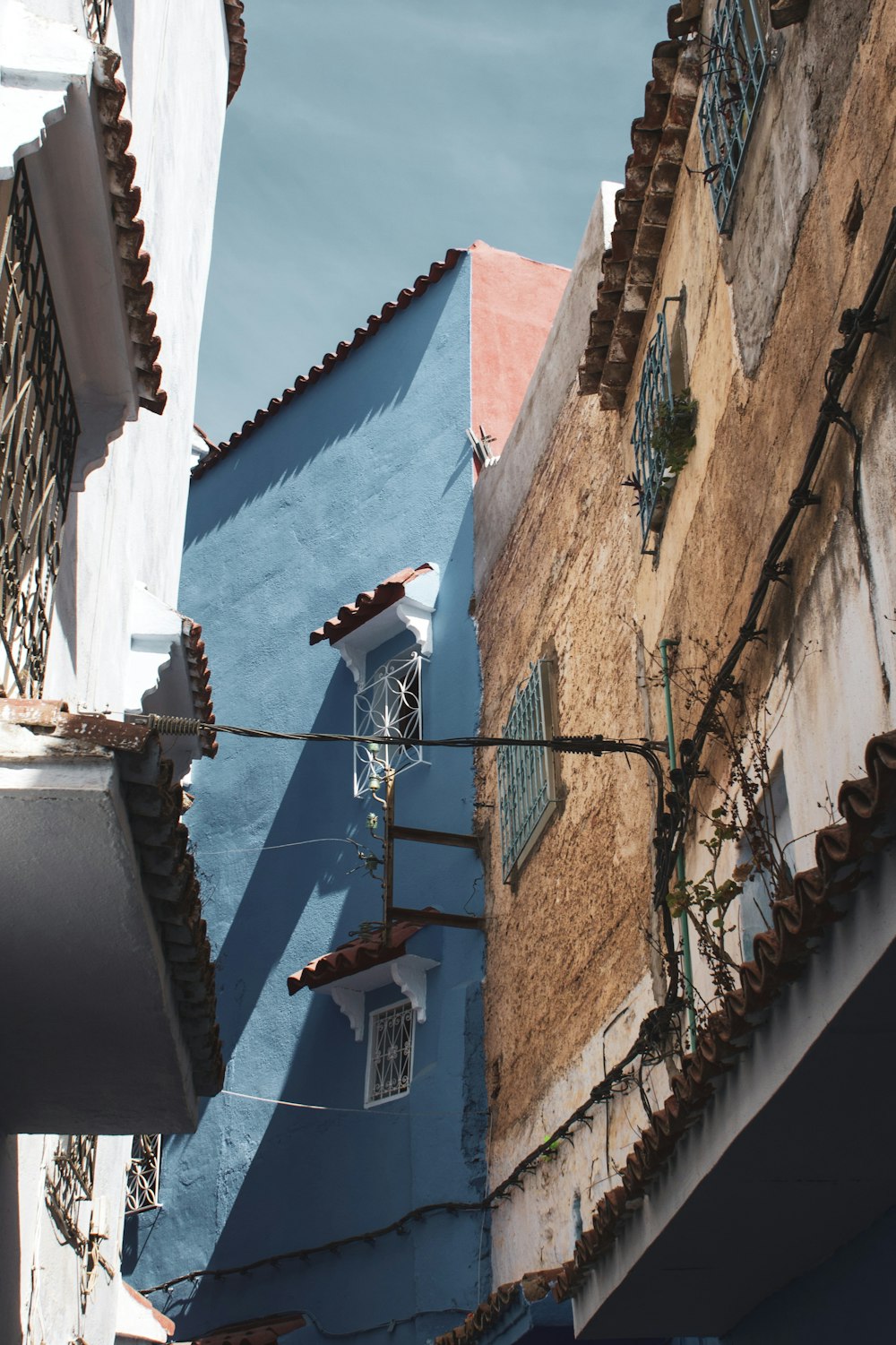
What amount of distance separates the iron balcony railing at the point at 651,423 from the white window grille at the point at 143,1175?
338 inches

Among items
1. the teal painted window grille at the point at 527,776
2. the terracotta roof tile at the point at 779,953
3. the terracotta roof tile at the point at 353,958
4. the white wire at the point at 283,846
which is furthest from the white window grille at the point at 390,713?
the terracotta roof tile at the point at 779,953

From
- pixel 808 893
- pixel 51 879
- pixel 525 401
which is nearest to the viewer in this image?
pixel 808 893

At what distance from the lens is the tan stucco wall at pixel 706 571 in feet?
15.2

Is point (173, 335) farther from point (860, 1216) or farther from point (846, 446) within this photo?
point (860, 1216)

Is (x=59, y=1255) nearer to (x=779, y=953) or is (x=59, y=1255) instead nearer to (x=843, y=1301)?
(x=843, y=1301)

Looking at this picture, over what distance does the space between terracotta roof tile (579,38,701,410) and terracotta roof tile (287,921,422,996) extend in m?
5.22

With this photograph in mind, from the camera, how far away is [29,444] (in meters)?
5.21

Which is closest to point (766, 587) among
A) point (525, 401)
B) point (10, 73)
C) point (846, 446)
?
point (846, 446)

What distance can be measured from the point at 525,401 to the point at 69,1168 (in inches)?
282

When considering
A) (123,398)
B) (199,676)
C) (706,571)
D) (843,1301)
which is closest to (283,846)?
(199,676)

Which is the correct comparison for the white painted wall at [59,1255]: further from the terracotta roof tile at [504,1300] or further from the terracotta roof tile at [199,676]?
the terracotta roof tile at [199,676]

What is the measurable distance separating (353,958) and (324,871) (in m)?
1.84

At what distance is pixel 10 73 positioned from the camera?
482 centimetres

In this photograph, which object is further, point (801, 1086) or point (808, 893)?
point (801, 1086)
